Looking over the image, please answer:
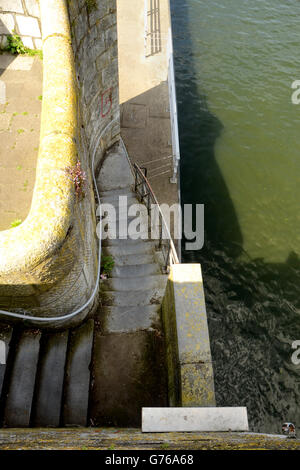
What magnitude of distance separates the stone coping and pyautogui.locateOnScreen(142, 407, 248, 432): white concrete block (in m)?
1.93

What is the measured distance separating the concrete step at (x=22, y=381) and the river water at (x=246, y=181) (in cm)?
574

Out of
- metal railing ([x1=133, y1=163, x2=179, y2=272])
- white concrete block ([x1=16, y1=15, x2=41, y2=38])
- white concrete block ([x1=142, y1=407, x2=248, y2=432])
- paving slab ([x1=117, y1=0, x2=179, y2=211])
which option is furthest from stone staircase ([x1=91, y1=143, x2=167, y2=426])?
white concrete block ([x1=16, y1=15, x2=41, y2=38])

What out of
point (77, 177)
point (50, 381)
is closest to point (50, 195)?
point (77, 177)

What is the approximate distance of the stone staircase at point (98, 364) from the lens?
15.4 ft

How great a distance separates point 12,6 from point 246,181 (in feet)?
31.4

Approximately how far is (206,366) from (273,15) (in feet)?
68.7

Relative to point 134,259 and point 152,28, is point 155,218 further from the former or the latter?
point 152,28

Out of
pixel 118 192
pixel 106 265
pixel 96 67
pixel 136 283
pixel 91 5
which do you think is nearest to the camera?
pixel 91 5

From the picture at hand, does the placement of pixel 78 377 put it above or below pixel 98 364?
below

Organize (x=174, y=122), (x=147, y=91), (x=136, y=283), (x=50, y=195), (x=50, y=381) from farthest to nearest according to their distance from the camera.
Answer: (x=147, y=91) < (x=174, y=122) < (x=136, y=283) < (x=50, y=381) < (x=50, y=195)

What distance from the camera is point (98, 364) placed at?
229 inches

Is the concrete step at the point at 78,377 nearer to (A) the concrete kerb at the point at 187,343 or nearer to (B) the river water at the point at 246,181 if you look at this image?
(A) the concrete kerb at the point at 187,343

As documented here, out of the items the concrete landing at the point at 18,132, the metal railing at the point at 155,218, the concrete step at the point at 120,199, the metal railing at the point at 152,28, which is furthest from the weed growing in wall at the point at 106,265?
the metal railing at the point at 152,28

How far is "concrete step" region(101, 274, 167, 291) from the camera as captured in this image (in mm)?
7105
